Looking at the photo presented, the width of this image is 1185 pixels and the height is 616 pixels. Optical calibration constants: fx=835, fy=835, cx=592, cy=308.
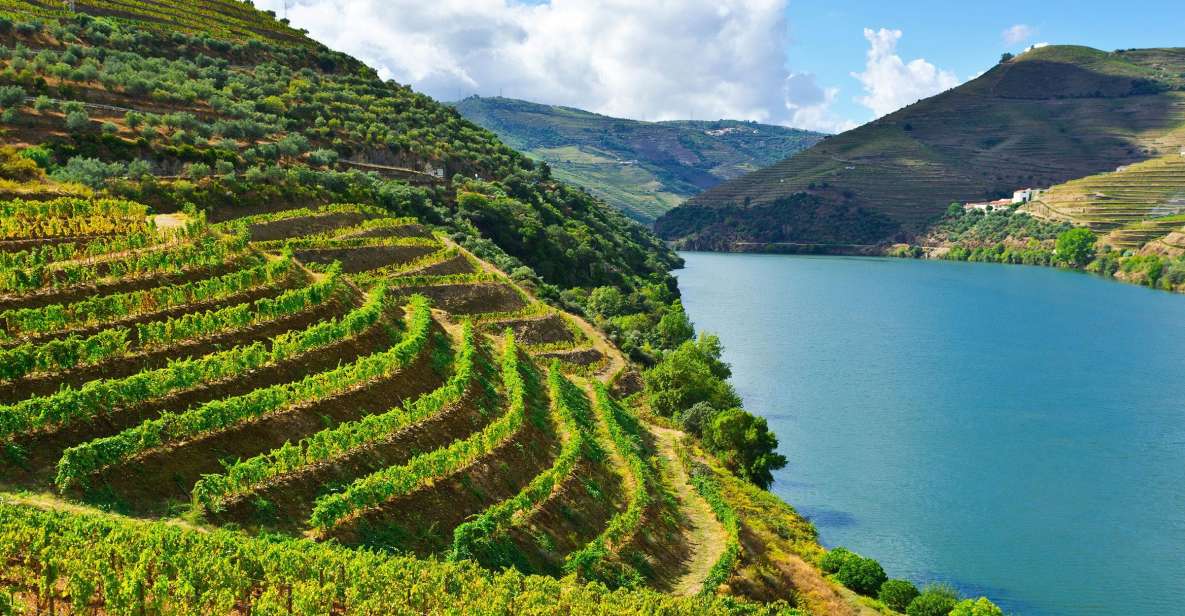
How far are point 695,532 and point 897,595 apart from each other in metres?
10.2

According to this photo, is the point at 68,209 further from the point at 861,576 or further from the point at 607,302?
the point at 607,302

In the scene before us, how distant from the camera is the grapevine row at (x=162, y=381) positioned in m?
25.1

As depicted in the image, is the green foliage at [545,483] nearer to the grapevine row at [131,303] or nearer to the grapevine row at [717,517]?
A: the grapevine row at [717,517]

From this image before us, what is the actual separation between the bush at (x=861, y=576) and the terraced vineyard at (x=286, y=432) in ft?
26.7

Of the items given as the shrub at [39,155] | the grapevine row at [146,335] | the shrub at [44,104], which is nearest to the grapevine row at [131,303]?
the grapevine row at [146,335]

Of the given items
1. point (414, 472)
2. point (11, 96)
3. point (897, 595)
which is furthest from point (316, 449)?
point (11, 96)

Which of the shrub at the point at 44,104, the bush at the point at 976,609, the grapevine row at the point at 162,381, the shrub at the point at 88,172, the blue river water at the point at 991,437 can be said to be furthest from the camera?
the shrub at the point at 44,104

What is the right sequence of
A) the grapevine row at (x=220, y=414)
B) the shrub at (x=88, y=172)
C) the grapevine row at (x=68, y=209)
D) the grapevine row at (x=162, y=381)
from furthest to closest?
the shrub at (x=88, y=172) → the grapevine row at (x=68, y=209) → the grapevine row at (x=162, y=381) → the grapevine row at (x=220, y=414)

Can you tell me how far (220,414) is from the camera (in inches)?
1112

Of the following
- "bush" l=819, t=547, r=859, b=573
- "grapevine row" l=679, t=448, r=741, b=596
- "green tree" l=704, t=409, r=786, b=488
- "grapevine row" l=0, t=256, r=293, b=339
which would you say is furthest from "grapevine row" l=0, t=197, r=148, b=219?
"bush" l=819, t=547, r=859, b=573

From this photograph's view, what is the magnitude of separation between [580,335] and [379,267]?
1671 centimetres

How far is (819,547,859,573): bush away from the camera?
41.6 meters

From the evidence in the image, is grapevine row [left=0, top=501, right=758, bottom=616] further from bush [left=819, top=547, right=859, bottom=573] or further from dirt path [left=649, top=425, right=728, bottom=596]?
bush [left=819, top=547, right=859, bottom=573]

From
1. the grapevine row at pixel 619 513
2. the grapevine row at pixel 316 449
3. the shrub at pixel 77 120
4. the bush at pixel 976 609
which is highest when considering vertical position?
the shrub at pixel 77 120
